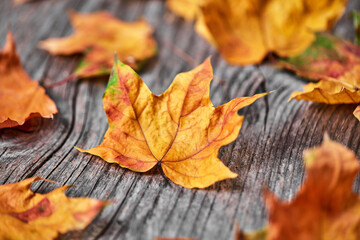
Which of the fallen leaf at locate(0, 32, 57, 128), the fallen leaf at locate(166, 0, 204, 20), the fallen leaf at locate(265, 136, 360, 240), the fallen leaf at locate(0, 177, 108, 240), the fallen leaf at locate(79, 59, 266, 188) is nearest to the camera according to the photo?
the fallen leaf at locate(265, 136, 360, 240)

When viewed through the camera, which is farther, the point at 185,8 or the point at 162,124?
the point at 185,8

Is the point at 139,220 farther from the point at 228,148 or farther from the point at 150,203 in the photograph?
the point at 228,148

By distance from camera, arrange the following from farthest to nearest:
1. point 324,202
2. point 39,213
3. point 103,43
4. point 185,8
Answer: point 185,8 → point 103,43 → point 39,213 → point 324,202

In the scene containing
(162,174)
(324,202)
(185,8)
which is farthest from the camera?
(185,8)

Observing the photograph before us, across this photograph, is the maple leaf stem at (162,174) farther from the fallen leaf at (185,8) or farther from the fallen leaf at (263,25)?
the fallen leaf at (185,8)

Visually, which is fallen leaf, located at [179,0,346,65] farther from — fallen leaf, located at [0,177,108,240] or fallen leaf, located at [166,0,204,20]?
fallen leaf, located at [0,177,108,240]

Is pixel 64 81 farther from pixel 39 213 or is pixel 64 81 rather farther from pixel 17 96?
pixel 39 213

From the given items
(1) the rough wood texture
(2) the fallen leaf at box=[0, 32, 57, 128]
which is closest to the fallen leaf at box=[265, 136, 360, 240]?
(1) the rough wood texture

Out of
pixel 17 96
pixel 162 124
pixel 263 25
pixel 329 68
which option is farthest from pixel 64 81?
pixel 329 68
